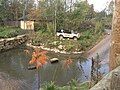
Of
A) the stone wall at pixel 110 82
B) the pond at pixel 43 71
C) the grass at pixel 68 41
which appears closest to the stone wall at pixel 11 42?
the grass at pixel 68 41

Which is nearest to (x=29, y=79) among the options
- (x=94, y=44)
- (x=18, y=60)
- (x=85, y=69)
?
(x=85, y=69)

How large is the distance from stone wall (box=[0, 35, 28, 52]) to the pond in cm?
249

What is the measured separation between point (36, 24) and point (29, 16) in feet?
5.94

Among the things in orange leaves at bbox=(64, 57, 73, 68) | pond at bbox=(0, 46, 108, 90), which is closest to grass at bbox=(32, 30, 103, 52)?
pond at bbox=(0, 46, 108, 90)

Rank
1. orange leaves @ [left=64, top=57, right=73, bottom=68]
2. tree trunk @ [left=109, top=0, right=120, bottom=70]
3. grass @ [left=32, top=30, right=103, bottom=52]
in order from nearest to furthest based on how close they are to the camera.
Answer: tree trunk @ [left=109, top=0, right=120, bottom=70] < orange leaves @ [left=64, top=57, right=73, bottom=68] < grass @ [left=32, top=30, right=103, bottom=52]

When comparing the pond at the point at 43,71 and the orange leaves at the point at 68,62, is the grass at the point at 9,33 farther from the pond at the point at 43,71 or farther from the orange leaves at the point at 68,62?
the orange leaves at the point at 68,62

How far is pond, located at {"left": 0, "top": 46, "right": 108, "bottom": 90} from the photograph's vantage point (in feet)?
39.7

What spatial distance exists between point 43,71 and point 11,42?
8613 millimetres

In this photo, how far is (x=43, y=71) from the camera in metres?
14.0

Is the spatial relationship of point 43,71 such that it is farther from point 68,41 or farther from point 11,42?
point 11,42

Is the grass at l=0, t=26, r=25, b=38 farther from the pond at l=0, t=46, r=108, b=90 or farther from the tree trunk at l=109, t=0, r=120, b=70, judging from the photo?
the tree trunk at l=109, t=0, r=120, b=70

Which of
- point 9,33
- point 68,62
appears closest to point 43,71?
point 68,62

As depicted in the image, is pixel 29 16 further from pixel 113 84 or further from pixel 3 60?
pixel 113 84

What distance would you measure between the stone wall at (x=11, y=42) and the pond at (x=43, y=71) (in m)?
2.49
